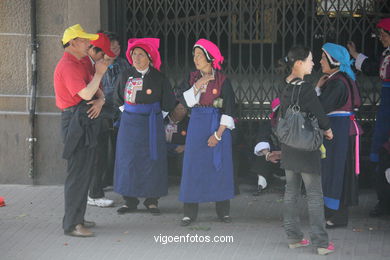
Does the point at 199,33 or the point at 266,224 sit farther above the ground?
the point at 199,33

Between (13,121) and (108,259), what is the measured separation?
10.7 feet

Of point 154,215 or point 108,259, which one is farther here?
point 154,215

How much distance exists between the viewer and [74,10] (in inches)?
360

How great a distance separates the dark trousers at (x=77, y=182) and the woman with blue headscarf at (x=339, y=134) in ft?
7.25

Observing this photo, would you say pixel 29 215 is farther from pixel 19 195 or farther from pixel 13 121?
pixel 13 121

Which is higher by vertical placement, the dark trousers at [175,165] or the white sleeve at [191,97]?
the white sleeve at [191,97]

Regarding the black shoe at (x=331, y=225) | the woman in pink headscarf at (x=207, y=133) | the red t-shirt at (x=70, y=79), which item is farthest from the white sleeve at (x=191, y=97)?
the black shoe at (x=331, y=225)

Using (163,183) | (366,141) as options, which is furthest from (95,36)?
(366,141)

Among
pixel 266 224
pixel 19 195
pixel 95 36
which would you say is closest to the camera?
pixel 95 36

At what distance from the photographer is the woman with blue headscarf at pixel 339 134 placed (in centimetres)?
728

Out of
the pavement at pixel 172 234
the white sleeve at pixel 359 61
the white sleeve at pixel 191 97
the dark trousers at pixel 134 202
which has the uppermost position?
the white sleeve at pixel 359 61

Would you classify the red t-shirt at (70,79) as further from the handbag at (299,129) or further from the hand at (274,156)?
the hand at (274,156)

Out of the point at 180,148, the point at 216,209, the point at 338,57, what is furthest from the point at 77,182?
the point at 338,57
